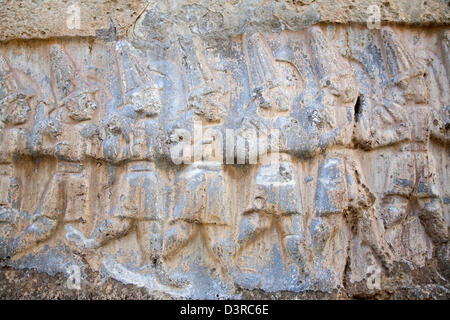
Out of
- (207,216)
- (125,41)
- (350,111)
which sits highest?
(125,41)

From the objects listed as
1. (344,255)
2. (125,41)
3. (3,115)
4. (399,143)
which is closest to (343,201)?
(344,255)

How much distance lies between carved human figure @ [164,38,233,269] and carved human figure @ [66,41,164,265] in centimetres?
14

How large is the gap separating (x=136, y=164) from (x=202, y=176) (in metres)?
0.56

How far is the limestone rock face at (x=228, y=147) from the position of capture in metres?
3.87

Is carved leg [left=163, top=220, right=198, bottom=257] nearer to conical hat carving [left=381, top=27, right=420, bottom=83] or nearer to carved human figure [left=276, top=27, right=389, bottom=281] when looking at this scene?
carved human figure [left=276, top=27, right=389, bottom=281]

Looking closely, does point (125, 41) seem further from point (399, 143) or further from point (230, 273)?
point (399, 143)

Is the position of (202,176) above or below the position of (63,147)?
below

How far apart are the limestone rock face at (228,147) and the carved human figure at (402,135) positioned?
12 mm

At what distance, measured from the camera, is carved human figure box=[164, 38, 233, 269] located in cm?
386

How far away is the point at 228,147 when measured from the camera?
3918mm

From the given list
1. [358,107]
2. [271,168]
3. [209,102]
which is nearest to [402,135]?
[358,107]

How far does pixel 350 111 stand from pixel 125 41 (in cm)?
199

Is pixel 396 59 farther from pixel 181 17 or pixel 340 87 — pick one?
pixel 181 17

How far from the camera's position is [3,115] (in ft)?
13.8
